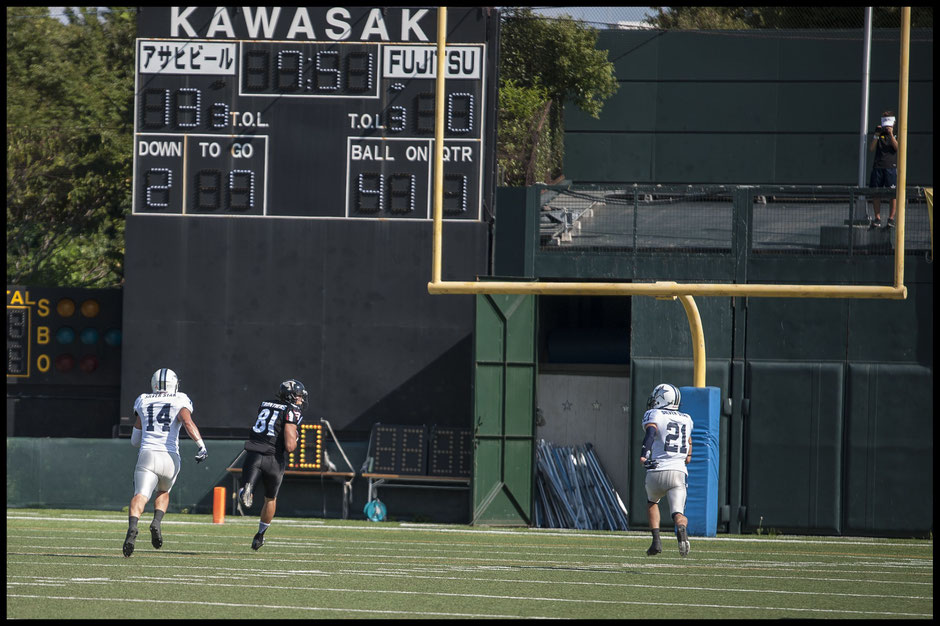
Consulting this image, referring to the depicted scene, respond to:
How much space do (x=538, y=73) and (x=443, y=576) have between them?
2005 centimetres

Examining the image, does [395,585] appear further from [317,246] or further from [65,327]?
[65,327]

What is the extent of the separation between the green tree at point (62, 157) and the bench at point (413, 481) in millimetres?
12603

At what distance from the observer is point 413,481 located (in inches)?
877

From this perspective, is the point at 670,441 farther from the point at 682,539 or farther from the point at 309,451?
the point at 309,451

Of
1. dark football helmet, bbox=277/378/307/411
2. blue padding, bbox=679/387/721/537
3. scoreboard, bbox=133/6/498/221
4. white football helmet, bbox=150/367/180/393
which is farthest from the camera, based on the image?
scoreboard, bbox=133/6/498/221

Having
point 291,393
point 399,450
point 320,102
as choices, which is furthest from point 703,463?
point 320,102

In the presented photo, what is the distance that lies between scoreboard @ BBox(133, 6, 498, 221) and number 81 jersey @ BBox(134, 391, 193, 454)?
29.3 ft

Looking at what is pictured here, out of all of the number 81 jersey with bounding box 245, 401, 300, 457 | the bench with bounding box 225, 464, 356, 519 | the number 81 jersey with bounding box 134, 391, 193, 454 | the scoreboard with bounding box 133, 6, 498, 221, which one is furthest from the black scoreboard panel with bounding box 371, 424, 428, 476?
the number 81 jersey with bounding box 134, 391, 193, 454

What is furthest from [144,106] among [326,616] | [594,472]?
[326,616]

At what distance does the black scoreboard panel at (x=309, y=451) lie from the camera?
21.9m

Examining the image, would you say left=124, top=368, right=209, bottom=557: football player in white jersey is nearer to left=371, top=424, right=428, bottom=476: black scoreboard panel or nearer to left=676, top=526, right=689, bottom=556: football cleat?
left=676, top=526, right=689, bottom=556: football cleat

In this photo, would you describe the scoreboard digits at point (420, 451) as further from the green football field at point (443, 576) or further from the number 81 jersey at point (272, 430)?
the number 81 jersey at point (272, 430)

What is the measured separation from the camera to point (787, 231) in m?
21.0

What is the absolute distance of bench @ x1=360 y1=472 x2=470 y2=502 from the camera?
21781 millimetres
